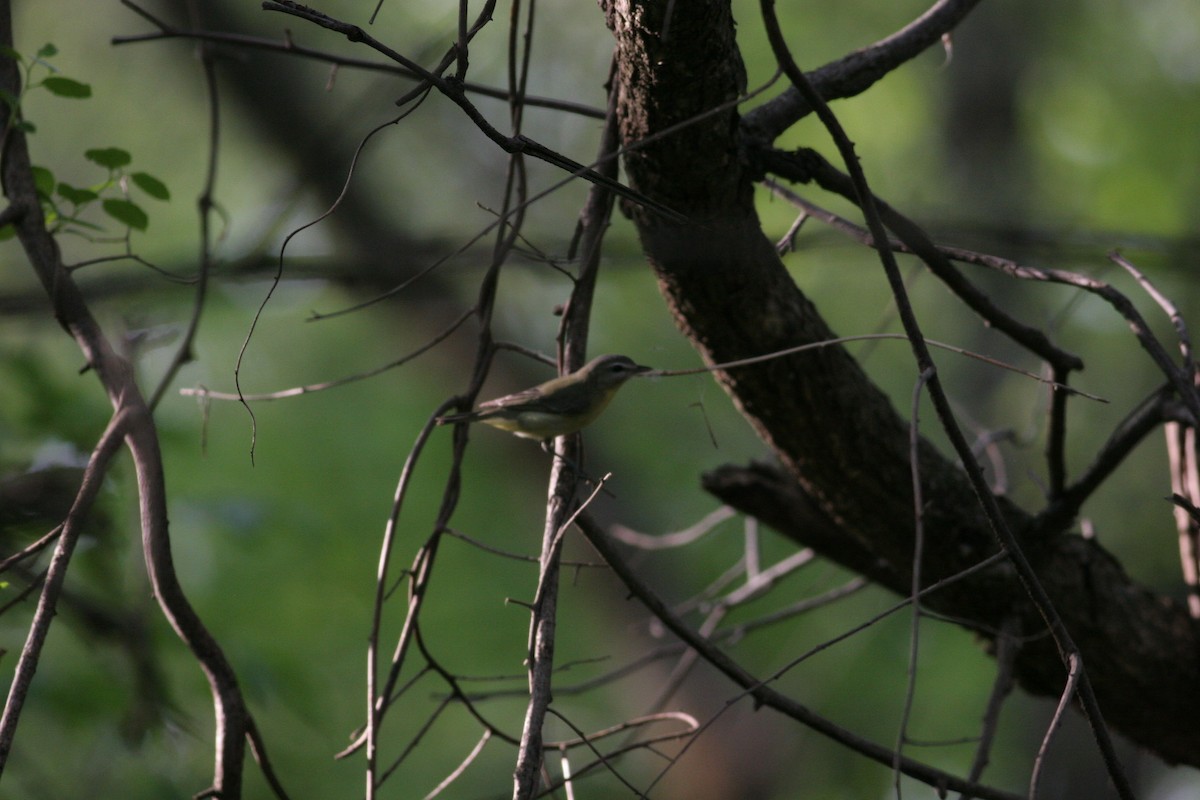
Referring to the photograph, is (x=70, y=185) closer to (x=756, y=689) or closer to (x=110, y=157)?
(x=110, y=157)

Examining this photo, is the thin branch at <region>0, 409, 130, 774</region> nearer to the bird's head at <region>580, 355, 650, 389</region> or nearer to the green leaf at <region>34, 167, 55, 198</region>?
the green leaf at <region>34, 167, 55, 198</region>

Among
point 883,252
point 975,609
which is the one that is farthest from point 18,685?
point 975,609

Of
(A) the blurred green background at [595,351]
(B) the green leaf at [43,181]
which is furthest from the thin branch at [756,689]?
(A) the blurred green background at [595,351]

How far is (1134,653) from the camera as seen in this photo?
281 cm

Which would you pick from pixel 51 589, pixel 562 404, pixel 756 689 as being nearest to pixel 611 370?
pixel 562 404

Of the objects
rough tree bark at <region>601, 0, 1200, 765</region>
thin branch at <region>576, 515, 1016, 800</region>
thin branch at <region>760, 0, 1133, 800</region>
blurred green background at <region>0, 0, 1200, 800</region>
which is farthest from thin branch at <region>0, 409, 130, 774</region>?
blurred green background at <region>0, 0, 1200, 800</region>

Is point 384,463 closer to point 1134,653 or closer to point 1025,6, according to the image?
point 1134,653

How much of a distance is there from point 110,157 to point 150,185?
0.37ft

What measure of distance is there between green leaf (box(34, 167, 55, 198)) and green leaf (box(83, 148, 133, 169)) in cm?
10

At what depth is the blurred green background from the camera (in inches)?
288

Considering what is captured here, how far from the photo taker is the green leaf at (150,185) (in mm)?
2066

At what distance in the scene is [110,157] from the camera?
2.00 m

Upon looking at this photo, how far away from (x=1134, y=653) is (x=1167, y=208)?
806cm

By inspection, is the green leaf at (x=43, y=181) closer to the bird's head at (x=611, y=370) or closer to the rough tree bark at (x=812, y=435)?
the rough tree bark at (x=812, y=435)
